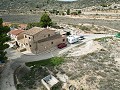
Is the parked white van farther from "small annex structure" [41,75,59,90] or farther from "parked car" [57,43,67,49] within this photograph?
"small annex structure" [41,75,59,90]

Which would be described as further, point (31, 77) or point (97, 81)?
point (31, 77)

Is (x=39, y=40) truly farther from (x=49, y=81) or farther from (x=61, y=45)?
(x=49, y=81)

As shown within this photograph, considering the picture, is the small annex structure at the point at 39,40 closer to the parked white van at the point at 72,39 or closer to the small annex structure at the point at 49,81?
the parked white van at the point at 72,39

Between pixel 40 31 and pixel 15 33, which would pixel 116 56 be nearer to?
pixel 40 31

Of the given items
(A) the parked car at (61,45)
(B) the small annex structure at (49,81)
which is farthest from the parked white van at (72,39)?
(B) the small annex structure at (49,81)

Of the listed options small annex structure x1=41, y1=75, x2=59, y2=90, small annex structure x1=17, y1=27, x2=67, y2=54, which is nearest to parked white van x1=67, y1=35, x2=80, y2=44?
small annex structure x1=17, y1=27, x2=67, y2=54

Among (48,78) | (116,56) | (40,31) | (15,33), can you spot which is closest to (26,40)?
(40,31)
